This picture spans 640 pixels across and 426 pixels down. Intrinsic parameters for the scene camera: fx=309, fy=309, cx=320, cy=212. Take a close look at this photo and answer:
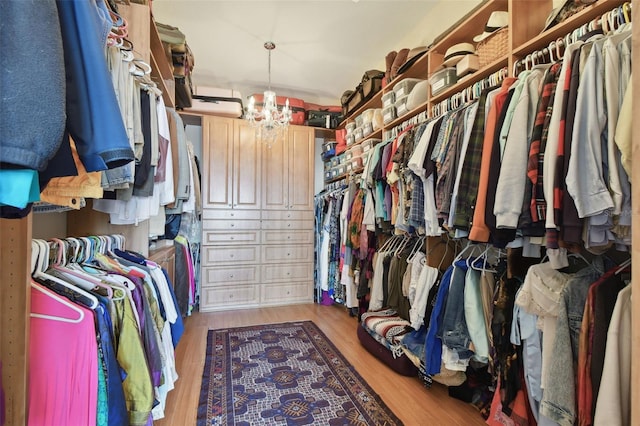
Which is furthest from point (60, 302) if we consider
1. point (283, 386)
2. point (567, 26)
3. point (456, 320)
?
point (567, 26)

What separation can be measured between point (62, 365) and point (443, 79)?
2330mm

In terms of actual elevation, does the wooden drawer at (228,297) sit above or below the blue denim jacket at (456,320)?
below

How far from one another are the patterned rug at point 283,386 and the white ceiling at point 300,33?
274 centimetres

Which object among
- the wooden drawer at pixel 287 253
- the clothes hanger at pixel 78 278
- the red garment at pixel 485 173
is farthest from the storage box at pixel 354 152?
the clothes hanger at pixel 78 278

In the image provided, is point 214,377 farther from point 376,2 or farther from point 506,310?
point 376,2

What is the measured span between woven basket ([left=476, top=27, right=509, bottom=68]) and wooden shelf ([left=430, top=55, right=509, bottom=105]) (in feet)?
0.13

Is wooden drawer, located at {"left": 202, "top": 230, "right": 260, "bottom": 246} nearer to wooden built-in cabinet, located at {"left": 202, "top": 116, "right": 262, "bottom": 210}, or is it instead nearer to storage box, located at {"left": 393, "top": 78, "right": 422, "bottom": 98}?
wooden built-in cabinet, located at {"left": 202, "top": 116, "right": 262, "bottom": 210}

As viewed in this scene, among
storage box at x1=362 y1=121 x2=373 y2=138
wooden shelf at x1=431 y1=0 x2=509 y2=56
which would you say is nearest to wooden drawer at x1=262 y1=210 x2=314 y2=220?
storage box at x1=362 y1=121 x2=373 y2=138

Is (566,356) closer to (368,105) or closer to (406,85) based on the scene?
(406,85)

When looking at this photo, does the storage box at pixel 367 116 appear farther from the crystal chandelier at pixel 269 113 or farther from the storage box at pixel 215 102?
the storage box at pixel 215 102

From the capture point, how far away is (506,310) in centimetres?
145

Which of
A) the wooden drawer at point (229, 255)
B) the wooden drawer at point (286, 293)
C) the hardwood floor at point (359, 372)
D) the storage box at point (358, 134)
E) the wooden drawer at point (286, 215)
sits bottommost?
the hardwood floor at point (359, 372)

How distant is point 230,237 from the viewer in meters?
3.59

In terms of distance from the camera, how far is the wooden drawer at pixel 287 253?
372cm
